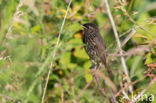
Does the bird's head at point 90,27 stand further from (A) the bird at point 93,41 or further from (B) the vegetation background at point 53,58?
(B) the vegetation background at point 53,58

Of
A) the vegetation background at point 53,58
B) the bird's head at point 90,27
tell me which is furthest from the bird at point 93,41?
the vegetation background at point 53,58

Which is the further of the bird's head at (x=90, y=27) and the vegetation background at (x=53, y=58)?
the bird's head at (x=90, y=27)

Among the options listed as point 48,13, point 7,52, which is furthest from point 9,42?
point 48,13

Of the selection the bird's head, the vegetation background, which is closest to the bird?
the bird's head

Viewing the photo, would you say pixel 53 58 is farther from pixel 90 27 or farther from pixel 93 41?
pixel 93 41

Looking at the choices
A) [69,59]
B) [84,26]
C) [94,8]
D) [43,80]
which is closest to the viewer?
[43,80]

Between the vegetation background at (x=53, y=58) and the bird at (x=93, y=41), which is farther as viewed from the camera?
the bird at (x=93, y=41)

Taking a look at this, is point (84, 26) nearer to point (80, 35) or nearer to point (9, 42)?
point (80, 35)

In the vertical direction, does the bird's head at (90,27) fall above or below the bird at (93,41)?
above

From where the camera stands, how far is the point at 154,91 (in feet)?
8.03

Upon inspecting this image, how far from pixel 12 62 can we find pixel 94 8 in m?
2.73

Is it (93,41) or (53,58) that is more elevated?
(53,58)

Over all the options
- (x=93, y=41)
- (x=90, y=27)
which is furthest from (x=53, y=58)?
(x=93, y=41)

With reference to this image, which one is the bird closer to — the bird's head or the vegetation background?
the bird's head
